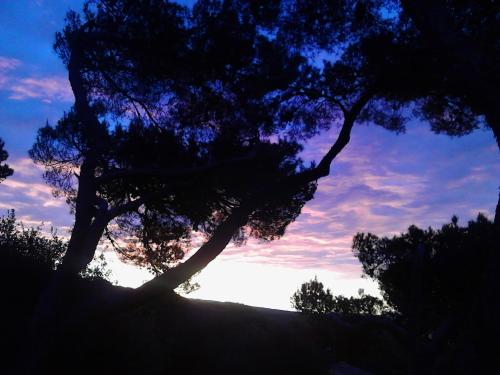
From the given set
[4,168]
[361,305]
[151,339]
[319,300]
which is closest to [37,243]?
[151,339]

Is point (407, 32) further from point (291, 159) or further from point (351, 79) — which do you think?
point (291, 159)

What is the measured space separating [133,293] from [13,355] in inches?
89.9

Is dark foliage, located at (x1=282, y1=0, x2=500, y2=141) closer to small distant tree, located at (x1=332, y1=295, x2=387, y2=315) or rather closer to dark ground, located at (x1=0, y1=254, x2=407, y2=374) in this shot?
dark ground, located at (x1=0, y1=254, x2=407, y2=374)

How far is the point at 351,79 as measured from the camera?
29.4 ft

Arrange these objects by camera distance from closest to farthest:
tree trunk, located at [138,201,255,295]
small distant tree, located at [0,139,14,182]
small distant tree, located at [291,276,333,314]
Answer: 1. tree trunk, located at [138,201,255,295]
2. small distant tree, located at [0,139,14,182]
3. small distant tree, located at [291,276,333,314]

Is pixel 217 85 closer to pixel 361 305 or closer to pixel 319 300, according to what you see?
pixel 361 305

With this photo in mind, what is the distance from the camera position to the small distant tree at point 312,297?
41156 mm

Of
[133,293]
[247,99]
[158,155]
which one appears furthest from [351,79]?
[133,293]

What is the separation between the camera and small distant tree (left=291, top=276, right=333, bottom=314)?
135ft

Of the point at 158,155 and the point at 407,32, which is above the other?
the point at 407,32

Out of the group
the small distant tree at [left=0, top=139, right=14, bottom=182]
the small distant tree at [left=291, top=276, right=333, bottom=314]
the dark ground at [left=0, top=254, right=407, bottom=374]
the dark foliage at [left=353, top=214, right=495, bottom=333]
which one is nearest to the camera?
the dark ground at [left=0, top=254, right=407, bottom=374]

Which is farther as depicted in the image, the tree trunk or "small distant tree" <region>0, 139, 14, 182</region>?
"small distant tree" <region>0, 139, 14, 182</region>

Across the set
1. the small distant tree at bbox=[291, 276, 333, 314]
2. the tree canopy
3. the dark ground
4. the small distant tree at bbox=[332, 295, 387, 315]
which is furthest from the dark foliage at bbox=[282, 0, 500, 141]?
the small distant tree at bbox=[291, 276, 333, 314]

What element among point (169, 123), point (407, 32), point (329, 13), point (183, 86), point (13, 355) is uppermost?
point (329, 13)
